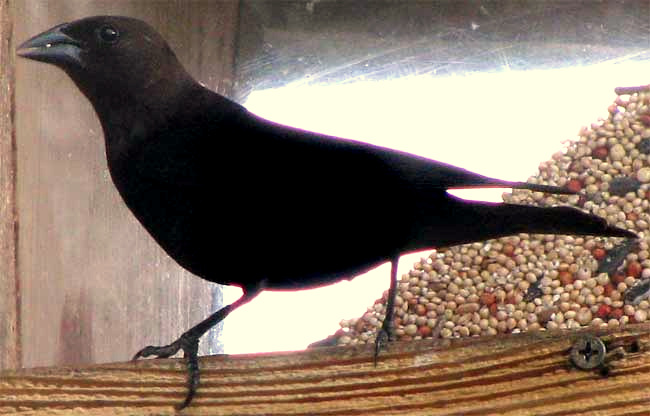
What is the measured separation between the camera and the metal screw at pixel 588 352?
5.37ft

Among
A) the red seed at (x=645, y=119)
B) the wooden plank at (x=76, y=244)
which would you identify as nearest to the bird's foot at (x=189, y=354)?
the wooden plank at (x=76, y=244)

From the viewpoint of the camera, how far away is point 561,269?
2590 mm

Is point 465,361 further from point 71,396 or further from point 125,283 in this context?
point 125,283

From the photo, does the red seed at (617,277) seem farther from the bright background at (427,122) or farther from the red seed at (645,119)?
the red seed at (645,119)

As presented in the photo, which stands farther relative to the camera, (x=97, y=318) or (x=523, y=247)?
(x=523, y=247)

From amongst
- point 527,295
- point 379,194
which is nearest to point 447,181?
point 379,194

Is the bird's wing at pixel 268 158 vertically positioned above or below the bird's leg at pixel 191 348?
above

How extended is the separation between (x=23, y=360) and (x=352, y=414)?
28.4 inches

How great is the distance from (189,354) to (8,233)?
46 cm

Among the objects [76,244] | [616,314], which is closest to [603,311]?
[616,314]

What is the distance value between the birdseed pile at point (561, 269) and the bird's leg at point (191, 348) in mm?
372

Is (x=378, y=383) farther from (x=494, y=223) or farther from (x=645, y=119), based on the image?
(x=645, y=119)

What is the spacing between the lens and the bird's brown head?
224 cm

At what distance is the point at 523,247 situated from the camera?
106 inches
